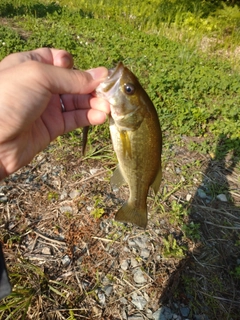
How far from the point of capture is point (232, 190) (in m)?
3.87

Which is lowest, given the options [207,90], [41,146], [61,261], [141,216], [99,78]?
[61,261]

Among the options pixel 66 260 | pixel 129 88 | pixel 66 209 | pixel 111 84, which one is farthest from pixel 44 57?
pixel 66 260

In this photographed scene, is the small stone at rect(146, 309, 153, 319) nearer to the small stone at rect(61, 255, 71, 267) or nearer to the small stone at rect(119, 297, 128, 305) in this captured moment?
the small stone at rect(119, 297, 128, 305)

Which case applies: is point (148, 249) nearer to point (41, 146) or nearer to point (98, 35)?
point (41, 146)

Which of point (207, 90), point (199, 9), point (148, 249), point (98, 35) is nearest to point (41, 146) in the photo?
point (148, 249)

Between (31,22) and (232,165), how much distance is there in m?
6.40

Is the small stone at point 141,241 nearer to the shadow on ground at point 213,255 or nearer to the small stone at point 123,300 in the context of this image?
the shadow on ground at point 213,255

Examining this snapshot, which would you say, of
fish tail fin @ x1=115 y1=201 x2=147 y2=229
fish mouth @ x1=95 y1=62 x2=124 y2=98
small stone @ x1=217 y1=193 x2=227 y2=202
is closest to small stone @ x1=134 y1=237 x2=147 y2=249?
fish tail fin @ x1=115 y1=201 x2=147 y2=229

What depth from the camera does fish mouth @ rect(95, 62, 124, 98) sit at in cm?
184

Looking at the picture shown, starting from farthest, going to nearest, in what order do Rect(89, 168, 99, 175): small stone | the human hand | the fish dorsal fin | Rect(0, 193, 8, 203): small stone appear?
Rect(89, 168, 99, 175): small stone → Rect(0, 193, 8, 203): small stone → the fish dorsal fin → the human hand

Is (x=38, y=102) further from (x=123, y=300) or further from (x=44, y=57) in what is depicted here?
(x=123, y=300)

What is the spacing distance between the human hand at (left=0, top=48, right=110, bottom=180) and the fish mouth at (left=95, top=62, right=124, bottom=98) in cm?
4

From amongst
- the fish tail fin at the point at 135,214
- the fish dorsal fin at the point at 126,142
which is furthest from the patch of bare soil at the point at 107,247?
the fish dorsal fin at the point at 126,142

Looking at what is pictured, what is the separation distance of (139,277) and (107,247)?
41 centimetres
